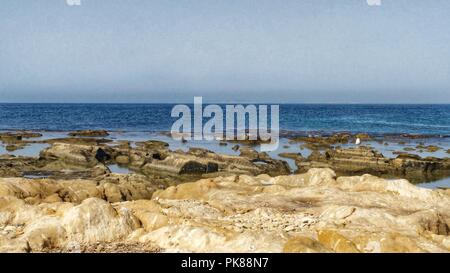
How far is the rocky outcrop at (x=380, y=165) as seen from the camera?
46125 millimetres

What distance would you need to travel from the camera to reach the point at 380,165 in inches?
1891

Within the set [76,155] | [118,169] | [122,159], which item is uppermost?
[76,155]

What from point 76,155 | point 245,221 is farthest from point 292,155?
point 245,221

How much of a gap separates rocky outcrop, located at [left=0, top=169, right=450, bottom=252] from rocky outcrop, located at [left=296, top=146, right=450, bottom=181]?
83.8ft

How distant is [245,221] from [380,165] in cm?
3521

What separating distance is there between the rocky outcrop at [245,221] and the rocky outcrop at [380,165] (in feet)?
83.8

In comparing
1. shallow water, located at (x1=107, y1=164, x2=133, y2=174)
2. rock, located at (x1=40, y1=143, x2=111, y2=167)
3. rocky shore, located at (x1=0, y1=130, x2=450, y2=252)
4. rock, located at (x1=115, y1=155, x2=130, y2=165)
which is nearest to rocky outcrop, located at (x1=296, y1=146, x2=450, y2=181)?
shallow water, located at (x1=107, y1=164, x2=133, y2=174)

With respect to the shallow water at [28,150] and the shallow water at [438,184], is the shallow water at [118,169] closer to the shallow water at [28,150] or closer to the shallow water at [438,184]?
the shallow water at [28,150]

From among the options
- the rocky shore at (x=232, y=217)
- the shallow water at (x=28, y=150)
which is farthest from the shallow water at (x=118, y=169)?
the rocky shore at (x=232, y=217)

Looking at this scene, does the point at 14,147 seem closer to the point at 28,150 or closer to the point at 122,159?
the point at 28,150

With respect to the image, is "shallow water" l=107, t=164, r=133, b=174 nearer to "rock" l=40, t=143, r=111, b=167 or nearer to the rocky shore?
"rock" l=40, t=143, r=111, b=167

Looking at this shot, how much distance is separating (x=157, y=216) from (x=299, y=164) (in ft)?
107
